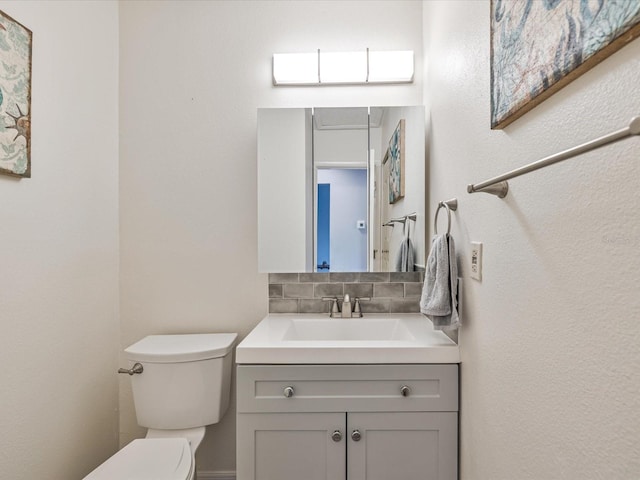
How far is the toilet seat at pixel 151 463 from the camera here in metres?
1.14

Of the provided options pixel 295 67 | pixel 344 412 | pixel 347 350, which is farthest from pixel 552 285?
pixel 295 67

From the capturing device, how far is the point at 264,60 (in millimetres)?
1723

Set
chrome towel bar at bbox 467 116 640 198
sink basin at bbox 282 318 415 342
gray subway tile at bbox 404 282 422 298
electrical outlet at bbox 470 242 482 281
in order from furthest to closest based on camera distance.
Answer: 1. gray subway tile at bbox 404 282 422 298
2. sink basin at bbox 282 318 415 342
3. electrical outlet at bbox 470 242 482 281
4. chrome towel bar at bbox 467 116 640 198

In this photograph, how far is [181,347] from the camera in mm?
1519

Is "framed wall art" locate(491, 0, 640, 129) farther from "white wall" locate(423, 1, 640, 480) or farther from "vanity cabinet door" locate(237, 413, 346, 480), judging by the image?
"vanity cabinet door" locate(237, 413, 346, 480)

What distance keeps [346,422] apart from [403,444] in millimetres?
210

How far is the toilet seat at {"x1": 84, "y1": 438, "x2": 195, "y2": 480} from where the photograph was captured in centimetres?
114

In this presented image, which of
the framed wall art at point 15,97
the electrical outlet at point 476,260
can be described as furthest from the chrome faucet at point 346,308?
the framed wall art at point 15,97

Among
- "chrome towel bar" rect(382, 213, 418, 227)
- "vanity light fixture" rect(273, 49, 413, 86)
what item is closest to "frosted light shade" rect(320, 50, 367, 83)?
"vanity light fixture" rect(273, 49, 413, 86)

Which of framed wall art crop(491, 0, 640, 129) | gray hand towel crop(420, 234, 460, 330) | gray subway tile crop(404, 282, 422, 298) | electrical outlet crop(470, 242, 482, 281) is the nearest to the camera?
framed wall art crop(491, 0, 640, 129)

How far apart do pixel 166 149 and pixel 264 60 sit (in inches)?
25.8

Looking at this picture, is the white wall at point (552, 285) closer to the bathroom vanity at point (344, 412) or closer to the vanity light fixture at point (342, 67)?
the bathroom vanity at point (344, 412)

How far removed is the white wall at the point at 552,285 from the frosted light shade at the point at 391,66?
499 mm

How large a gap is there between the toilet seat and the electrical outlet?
113 centimetres
